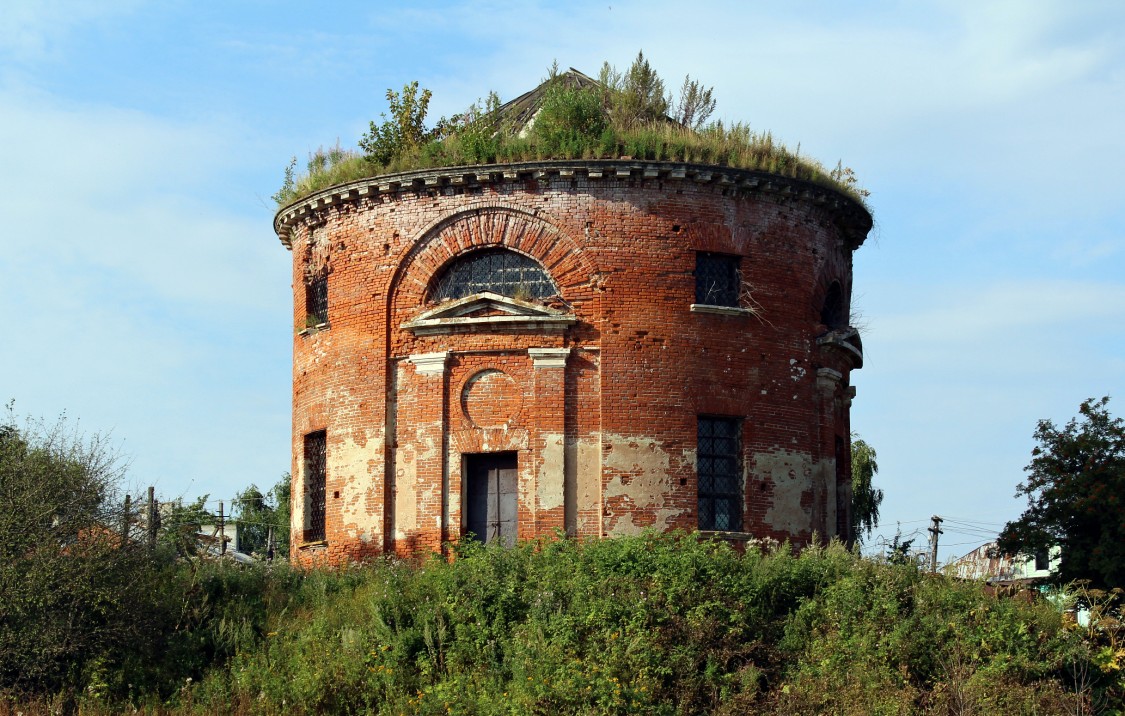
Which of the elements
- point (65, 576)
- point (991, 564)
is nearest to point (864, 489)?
point (991, 564)

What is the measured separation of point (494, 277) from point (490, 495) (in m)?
3.40

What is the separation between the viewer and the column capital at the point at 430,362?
24.1 meters

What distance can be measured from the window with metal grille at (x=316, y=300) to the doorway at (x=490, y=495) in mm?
4016

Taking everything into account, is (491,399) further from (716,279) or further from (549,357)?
(716,279)

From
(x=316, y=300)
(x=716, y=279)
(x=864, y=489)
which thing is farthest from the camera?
(x=864, y=489)

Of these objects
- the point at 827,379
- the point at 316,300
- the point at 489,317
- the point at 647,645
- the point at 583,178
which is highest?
the point at 583,178

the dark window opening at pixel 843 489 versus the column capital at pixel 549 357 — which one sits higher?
the column capital at pixel 549 357

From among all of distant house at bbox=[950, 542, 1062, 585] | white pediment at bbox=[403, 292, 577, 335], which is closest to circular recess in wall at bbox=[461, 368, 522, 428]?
white pediment at bbox=[403, 292, 577, 335]

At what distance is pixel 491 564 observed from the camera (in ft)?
68.3

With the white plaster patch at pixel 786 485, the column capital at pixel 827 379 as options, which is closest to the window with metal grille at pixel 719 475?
the white plaster patch at pixel 786 485

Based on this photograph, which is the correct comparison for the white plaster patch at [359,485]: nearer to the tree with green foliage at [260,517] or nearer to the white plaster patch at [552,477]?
the white plaster patch at [552,477]

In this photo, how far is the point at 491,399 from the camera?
23922 millimetres

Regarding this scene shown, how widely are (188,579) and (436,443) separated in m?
4.26

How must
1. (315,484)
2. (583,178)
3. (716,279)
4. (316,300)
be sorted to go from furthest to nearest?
(316,300)
(315,484)
(716,279)
(583,178)
